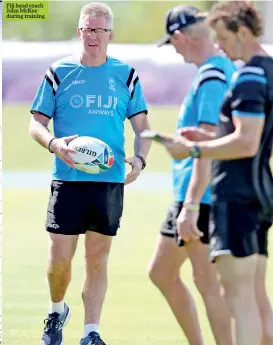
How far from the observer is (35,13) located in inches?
262

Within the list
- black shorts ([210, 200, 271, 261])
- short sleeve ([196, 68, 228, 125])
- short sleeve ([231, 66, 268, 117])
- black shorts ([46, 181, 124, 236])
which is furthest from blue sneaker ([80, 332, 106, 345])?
short sleeve ([231, 66, 268, 117])

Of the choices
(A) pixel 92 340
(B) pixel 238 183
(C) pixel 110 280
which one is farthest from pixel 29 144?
(B) pixel 238 183

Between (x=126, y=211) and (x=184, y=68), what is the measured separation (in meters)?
8.29

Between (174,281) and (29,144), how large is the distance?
15.0 meters

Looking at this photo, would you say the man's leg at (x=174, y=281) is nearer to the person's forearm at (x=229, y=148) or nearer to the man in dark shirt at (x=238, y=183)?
the man in dark shirt at (x=238, y=183)

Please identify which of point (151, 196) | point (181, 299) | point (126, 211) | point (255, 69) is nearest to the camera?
point (255, 69)

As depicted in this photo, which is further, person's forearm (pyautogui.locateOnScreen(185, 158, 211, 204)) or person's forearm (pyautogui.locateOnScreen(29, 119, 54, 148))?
person's forearm (pyautogui.locateOnScreen(29, 119, 54, 148))

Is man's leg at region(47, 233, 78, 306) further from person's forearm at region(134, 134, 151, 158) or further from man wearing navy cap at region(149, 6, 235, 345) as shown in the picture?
man wearing navy cap at region(149, 6, 235, 345)

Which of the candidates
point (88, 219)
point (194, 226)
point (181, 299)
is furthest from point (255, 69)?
point (88, 219)

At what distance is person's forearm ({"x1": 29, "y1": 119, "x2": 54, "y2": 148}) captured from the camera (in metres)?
5.98

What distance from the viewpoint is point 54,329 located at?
20.2ft

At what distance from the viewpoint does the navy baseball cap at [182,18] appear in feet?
16.8

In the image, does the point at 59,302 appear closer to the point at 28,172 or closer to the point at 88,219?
the point at 88,219

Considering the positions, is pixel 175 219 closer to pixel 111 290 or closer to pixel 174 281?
pixel 174 281
